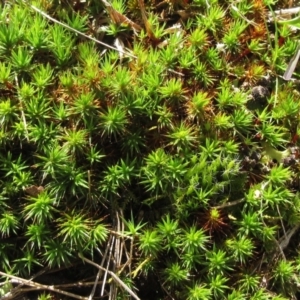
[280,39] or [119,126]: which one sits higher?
[280,39]

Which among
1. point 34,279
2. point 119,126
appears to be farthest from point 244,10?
point 34,279

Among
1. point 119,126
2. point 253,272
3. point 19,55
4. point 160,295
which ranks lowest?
point 160,295

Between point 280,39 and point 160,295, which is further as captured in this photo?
point 280,39

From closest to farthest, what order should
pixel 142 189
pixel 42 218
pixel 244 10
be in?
pixel 42 218
pixel 142 189
pixel 244 10

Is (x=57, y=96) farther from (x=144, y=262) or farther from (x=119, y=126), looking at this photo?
(x=144, y=262)

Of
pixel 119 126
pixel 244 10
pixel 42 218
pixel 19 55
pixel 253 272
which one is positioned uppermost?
pixel 244 10

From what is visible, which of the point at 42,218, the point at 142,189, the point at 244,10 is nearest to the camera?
the point at 42,218

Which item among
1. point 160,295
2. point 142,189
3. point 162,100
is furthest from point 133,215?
point 162,100

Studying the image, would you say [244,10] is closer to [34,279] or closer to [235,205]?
[235,205]

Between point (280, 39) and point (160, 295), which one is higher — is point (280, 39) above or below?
above
